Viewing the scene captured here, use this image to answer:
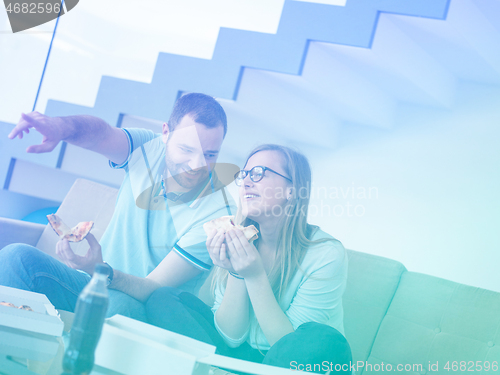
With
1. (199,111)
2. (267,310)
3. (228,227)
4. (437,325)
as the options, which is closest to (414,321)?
(437,325)

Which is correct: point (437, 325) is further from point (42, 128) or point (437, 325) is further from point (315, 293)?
point (42, 128)

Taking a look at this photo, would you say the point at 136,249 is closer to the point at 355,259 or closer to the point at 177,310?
the point at 177,310

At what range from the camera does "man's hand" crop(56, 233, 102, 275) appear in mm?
1004

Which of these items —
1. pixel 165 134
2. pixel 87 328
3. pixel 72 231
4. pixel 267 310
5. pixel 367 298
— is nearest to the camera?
pixel 87 328

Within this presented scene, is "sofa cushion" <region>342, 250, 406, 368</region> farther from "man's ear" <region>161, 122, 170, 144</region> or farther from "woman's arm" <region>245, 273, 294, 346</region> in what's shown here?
"man's ear" <region>161, 122, 170, 144</region>

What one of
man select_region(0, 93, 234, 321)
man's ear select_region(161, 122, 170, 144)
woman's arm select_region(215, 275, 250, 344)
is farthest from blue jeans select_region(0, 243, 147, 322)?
man's ear select_region(161, 122, 170, 144)

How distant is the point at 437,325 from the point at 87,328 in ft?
3.18

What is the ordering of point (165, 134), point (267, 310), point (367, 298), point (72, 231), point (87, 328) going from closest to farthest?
point (87, 328), point (267, 310), point (72, 231), point (367, 298), point (165, 134)

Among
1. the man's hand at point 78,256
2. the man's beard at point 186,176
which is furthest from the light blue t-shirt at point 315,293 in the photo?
the man's beard at point 186,176

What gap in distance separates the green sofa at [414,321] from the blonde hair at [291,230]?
0.26 meters

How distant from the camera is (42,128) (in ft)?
3.29

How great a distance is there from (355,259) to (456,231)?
12.8 inches

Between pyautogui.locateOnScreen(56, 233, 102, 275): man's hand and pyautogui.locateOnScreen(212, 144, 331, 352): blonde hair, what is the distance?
0.35m

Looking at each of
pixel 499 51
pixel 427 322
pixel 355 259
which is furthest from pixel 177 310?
pixel 499 51
